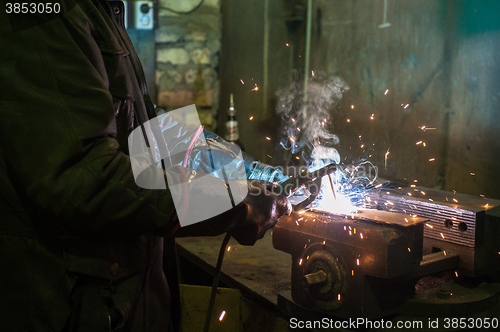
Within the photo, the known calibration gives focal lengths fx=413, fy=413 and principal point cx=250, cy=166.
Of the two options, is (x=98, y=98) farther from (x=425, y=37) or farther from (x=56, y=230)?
(x=425, y=37)

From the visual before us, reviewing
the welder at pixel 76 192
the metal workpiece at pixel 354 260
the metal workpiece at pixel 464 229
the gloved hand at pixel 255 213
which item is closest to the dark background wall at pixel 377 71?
the metal workpiece at pixel 464 229

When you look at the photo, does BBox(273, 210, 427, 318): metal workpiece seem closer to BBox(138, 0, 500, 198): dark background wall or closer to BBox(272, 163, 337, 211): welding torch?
BBox(272, 163, 337, 211): welding torch

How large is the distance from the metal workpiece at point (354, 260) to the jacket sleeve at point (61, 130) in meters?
0.66

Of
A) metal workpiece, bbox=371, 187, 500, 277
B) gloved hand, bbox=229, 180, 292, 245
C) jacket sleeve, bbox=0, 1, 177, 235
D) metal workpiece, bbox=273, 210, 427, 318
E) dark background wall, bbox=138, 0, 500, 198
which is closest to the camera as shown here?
jacket sleeve, bbox=0, 1, 177, 235

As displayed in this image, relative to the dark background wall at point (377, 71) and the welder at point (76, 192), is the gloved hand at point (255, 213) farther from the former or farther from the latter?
the dark background wall at point (377, 71)

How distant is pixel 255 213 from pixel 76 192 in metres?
0.46

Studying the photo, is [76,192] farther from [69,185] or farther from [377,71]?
[377,71]

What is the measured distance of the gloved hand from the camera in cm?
110

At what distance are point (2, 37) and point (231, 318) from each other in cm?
136

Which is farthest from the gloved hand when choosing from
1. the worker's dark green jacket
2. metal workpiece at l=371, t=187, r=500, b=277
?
metal workpiece at l=371, t=187, r=500, b=277

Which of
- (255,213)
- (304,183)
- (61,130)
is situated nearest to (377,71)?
(304,183)

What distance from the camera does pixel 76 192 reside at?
88 cm

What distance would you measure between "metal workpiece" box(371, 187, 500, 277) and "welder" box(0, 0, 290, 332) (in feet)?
2.08

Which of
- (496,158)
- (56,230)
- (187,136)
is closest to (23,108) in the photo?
(56,230)
